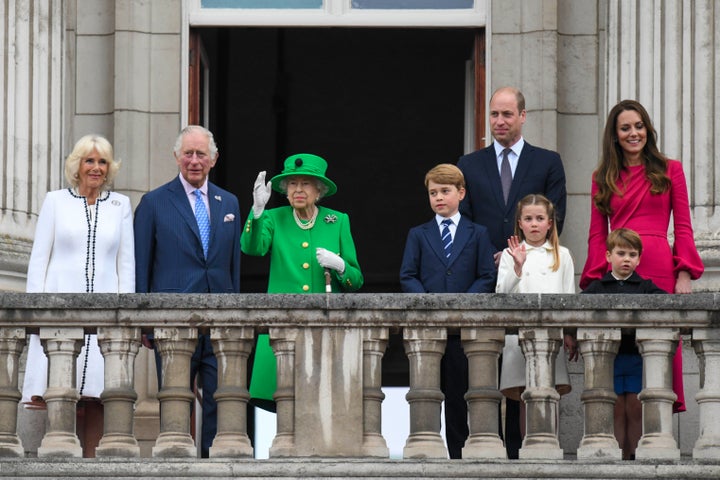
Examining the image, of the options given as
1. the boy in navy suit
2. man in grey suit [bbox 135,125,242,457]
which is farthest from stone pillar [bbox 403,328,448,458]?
man in grey suit [bbox 135,125,242,457]

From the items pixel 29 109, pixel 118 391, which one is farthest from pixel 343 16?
pixel 118 391

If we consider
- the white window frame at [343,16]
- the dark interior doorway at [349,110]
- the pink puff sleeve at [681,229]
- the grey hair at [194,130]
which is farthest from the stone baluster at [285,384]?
the dark interior doorway at [349,110]

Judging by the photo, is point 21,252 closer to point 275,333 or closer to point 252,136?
point 275,333

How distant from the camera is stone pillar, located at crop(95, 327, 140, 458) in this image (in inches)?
482

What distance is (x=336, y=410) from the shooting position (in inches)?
486

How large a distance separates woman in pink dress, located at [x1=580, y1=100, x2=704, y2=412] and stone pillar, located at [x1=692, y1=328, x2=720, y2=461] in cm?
69

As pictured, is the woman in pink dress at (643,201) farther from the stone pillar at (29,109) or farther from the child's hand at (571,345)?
the stone pillar at (29,109)

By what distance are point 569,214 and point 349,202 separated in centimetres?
869

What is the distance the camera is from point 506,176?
13.7 meters

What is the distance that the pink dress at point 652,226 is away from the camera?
1302cm

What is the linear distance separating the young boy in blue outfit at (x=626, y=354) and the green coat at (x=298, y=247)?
1.54 m

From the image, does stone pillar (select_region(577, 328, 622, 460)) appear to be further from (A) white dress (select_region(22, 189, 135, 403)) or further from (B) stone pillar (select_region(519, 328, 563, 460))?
(A) white dress (select_region(22, 189, 135, 403))

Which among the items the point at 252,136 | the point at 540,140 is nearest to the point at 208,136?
the point at 540,140

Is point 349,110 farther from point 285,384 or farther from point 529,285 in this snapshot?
point 285,384
